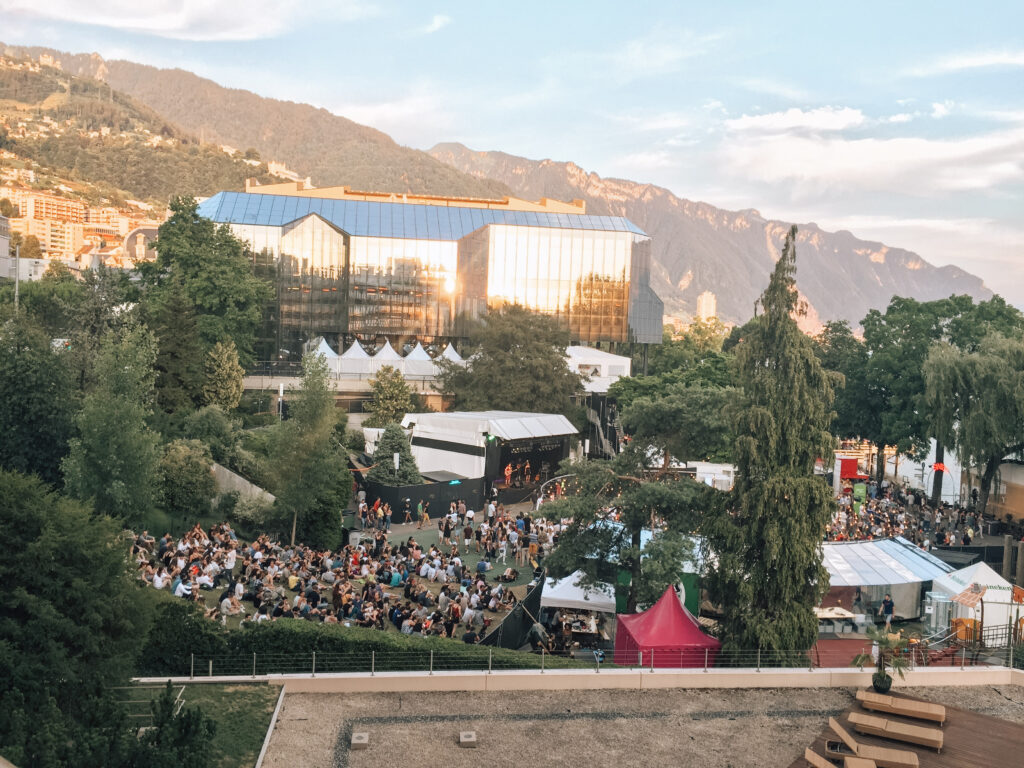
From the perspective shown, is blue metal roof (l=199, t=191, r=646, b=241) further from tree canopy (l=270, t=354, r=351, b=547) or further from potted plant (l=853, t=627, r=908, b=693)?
potted plant (l=853, t=627, r=908, b=693)

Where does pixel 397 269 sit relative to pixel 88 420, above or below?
above

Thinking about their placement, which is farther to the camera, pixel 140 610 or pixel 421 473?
pixel 421 473

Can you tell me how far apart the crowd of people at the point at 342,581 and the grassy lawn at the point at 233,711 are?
1.66 metres

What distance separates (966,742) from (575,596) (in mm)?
8680

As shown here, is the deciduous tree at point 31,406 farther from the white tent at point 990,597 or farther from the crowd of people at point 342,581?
the white tent at point 990,597

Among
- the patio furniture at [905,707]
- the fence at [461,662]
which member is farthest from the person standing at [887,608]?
the patio furniture at [905,707]

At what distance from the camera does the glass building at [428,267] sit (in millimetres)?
64750

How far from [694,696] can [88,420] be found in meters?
16.2

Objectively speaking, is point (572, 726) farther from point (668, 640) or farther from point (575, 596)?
point (575, 596)

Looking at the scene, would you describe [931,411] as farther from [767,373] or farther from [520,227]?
[520,227]

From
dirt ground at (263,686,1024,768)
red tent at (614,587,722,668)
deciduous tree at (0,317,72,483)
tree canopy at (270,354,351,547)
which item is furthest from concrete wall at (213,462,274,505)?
red tent at (614,587,722,668)

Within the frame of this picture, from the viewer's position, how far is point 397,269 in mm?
67250

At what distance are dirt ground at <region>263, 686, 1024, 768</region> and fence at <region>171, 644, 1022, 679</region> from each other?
2.06ft

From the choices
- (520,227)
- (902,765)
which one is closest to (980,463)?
(902,765)
